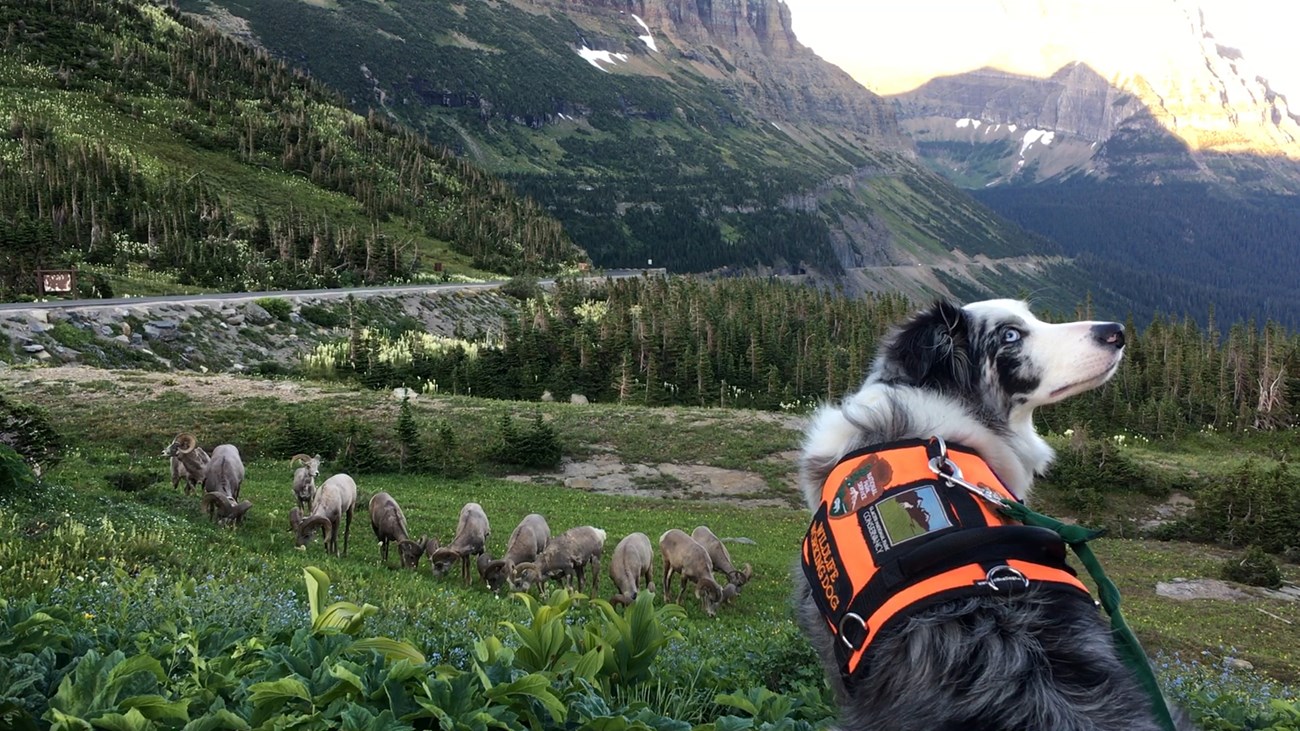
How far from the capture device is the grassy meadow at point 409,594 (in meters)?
2.81

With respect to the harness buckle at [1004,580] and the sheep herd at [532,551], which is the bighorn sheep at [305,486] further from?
the harness buckle at [1004,580]

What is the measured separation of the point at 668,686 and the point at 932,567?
174cm

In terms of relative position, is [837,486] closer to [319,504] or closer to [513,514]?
[319,504]

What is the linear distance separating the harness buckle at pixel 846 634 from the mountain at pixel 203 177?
2020 inches

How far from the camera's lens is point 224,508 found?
14.5 metres

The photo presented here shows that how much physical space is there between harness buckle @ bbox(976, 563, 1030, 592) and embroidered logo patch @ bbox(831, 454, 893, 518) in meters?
0.60

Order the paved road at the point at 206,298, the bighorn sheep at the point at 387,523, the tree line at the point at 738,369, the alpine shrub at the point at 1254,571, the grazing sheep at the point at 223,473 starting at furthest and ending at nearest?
1. the tree line at the point at 738,369
2. the paved road at the point at 206,298
3. the alpine shrub at the point at 1254,571
4. the grazing sheep at the point at 223,473
5. the bighorn sheep at the point at 387,523

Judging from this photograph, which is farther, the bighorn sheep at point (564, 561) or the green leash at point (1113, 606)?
the bighorn sheep at point (564, 561)

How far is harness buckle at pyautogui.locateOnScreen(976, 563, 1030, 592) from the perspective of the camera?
9.46 ft

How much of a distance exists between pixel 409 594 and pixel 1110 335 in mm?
7732

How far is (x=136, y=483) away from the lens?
17312 mm

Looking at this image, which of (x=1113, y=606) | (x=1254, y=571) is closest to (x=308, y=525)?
(x=1113, y=606)

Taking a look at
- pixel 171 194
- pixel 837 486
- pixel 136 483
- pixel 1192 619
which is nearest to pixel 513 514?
pixel 136 483

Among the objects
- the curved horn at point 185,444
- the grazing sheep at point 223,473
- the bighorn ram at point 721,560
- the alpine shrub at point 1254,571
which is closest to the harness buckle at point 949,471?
the bighorn ram at point 721,560
